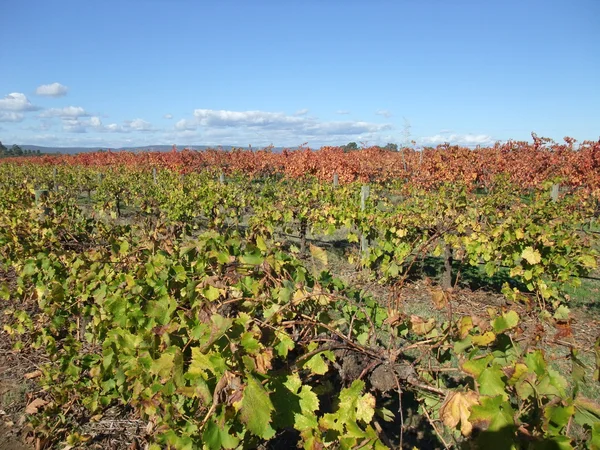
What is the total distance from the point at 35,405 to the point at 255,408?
2.94 m

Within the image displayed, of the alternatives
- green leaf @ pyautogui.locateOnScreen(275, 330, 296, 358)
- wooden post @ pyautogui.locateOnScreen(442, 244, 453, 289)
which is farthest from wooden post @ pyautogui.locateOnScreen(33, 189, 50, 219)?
wooden post @ pyautogui.locateOnScreen(442, 244, 453, 289)

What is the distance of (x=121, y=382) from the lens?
7.89 ft

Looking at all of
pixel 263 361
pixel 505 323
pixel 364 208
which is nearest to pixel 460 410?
pixel 505 323

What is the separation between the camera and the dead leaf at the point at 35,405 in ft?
10.3

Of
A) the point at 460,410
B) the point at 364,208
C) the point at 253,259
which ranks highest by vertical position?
the point at 253,259

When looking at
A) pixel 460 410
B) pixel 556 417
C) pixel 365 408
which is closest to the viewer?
pixel 556 417

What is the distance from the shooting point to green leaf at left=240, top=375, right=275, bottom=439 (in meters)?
1.13

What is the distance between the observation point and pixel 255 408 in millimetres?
1158

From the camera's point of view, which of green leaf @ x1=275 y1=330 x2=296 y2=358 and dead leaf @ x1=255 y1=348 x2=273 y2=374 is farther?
green leaf @ x1=275 y1=330 x2=296 y2=358

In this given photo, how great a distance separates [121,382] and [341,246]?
25.2ft

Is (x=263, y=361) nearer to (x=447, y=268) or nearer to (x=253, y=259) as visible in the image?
(x=253, y=259)

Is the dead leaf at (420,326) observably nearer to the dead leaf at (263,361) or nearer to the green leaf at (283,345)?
the green leaf at (283,345)

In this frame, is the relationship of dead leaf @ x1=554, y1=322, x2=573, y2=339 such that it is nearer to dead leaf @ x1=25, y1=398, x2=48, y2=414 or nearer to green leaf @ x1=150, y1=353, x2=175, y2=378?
green leaf @ x1=150, y1=353, x2=175, y2=378

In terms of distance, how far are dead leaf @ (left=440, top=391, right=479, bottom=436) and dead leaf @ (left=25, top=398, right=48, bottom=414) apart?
3264 mm
